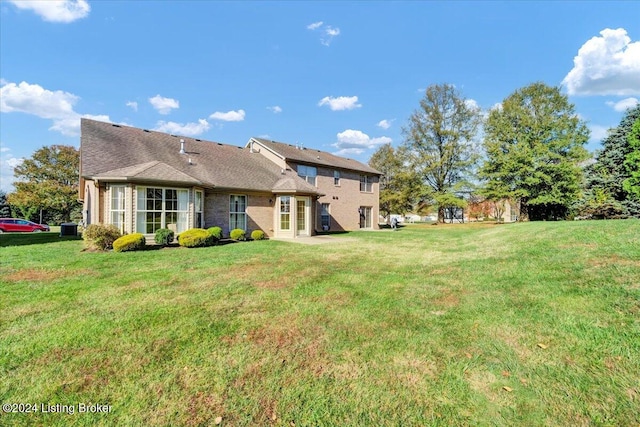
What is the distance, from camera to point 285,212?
18.6 m

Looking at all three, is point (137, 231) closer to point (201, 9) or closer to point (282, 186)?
point (282, 186)

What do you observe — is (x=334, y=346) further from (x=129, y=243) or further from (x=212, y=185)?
(x=212, y=185)

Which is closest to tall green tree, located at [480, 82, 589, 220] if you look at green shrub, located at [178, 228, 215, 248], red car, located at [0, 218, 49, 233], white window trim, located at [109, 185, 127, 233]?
green shrub, located at [178, 228, 215, 248]

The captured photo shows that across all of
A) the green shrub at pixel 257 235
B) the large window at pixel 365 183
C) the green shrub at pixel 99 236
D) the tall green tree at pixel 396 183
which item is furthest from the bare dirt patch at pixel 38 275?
the tall green tree at pixel 396 183

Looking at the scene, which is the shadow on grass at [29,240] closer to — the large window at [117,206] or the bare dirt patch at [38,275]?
the large window at [117,206]

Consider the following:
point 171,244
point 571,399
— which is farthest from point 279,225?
point 571,399

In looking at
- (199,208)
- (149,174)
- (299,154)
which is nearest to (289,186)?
(199,208)

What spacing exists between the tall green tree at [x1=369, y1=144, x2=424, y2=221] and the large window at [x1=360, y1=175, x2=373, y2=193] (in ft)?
23.1

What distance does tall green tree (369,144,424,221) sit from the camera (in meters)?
34.7

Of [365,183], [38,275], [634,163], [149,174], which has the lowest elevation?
[38,275]

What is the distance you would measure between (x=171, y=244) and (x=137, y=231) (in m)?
1.55

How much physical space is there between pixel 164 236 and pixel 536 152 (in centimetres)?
3325

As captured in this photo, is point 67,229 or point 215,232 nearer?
point 215,232

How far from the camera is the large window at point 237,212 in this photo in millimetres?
17344
